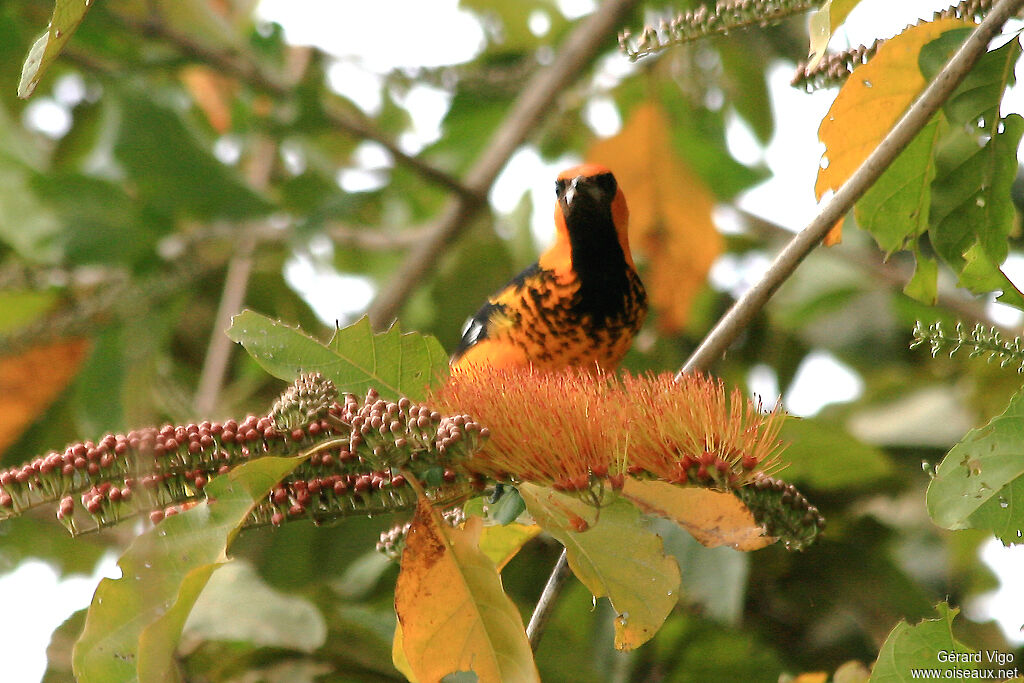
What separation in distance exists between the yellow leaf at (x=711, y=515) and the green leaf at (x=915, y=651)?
277mm

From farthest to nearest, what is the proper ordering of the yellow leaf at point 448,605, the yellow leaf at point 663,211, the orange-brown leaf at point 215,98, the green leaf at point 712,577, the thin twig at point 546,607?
the orange-brown leaf at point 215,98 < the yellow leaf at point 663,211 < the green leaf at point 712,577 < the thin twig at point 546,607 < the yellow leaf at point 448,605

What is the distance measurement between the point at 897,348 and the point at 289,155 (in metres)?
2.93

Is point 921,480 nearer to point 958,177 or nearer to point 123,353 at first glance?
point 958,177

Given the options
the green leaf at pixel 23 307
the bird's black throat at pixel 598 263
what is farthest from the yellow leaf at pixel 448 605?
the green leaf at pixel 23 307

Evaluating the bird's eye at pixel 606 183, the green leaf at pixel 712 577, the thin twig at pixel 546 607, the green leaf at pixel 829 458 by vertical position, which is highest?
the bird's eye at pixel 606 183

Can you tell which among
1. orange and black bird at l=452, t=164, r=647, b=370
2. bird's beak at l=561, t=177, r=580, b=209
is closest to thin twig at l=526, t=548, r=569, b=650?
orange and black bird at l=452, t=164, r=647, b=370

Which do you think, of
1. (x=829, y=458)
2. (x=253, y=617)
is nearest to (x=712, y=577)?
(x=829, y=458)

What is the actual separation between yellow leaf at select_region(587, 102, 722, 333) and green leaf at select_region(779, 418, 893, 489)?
0.83 meters

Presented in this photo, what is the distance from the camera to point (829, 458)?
9.62 ft

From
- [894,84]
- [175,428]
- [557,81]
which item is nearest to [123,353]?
[557,81]

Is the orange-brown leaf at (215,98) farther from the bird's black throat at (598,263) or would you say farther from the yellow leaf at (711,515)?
the yellow leaf at (711,515)

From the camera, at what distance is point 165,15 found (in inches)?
165

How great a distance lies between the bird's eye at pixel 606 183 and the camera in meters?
3.13

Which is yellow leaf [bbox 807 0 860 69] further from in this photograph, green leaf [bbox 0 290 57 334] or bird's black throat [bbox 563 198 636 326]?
green leaf [bbox 0 290 57 334]
